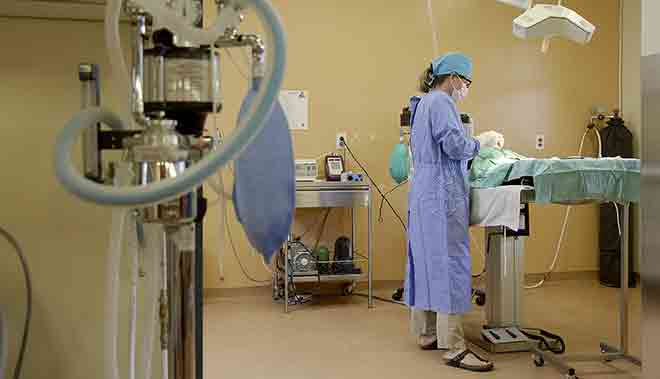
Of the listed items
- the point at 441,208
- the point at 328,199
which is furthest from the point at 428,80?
the point at 328,199

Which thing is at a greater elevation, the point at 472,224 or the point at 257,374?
the point at 472,224

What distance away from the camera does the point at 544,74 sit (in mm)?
4488

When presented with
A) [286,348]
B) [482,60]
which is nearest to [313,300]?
[286,348]

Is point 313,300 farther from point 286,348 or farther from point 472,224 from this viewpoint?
point 472,224

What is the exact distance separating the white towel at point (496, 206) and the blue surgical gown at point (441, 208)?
5 cm

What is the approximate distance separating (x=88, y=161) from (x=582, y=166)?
2141 millimetres

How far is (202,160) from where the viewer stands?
510mm

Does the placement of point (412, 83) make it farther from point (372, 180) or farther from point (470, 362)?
Result: point (470, 362)

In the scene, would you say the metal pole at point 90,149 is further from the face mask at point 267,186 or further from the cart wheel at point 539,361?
the cart wheel at point 539,361

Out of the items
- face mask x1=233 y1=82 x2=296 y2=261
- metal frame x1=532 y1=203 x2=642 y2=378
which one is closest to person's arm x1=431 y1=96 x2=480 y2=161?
metal frame x1=532 y1=203 x2=642 y2=378

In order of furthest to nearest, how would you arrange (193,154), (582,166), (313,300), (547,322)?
1. (313,300)
2. (547,322)
3. (582,166)
4. (193,154)

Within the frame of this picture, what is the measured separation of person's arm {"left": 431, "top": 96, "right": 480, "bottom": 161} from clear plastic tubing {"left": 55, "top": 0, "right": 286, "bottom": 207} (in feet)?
6.58

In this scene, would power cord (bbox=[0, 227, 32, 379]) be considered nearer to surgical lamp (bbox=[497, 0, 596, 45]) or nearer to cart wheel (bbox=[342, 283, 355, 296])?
surgical lamp (bbox=[497, 0, 596, 45])

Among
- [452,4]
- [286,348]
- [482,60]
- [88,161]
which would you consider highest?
[452,4]
